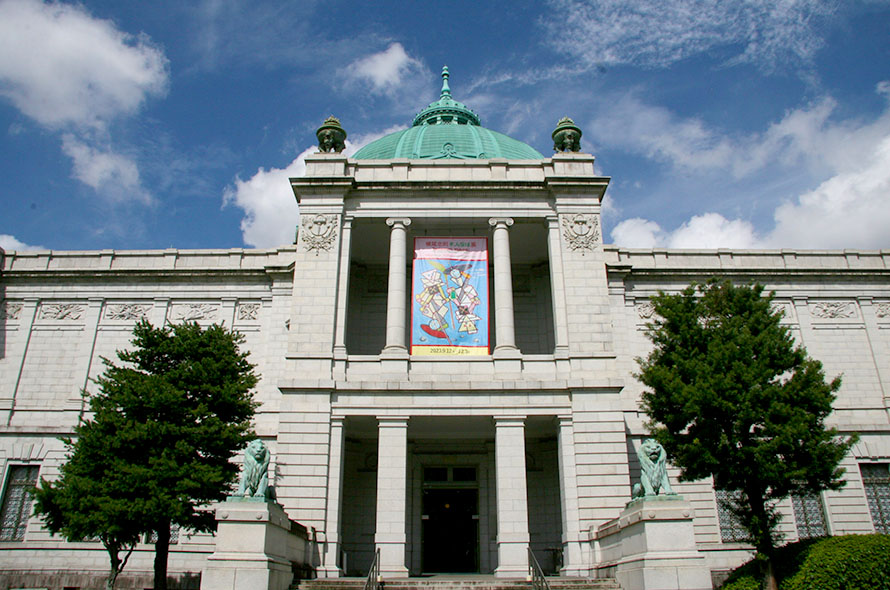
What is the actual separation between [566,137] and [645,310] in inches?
301

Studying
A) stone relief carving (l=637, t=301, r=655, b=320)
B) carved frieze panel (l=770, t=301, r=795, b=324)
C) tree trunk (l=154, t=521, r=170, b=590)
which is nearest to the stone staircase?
tree trunk (l=154, t=521, r=170, b=590)

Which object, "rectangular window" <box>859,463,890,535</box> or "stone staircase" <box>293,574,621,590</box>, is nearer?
"stone staircase" <box>293,574,621,590</box>

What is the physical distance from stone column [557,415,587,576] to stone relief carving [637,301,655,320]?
7.78 meters

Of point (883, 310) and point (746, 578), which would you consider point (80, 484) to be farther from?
point (883, 310)

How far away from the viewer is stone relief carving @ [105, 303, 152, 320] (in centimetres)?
2569

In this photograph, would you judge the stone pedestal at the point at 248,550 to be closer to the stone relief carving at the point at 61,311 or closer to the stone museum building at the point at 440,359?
the stone museum building at the point at 440,359

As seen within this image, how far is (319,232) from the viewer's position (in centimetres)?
2205

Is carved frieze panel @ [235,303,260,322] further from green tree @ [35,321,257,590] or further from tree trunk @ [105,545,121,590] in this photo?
tree trunk @ [105,545,121,590]

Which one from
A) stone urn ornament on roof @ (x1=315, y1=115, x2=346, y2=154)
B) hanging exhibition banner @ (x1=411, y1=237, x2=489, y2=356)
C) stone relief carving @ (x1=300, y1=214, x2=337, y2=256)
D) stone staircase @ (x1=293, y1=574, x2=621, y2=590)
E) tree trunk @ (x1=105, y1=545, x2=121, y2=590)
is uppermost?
stone urn ornament on roof @ (x1=315, y1=115, x2=346, y2=154)

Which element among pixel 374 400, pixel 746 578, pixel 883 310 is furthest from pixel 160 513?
pixel 883 310

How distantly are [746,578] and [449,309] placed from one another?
1120cm

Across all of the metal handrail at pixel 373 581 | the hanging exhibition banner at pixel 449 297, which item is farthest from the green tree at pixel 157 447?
the hanging exhibition banner at pixel 449 297

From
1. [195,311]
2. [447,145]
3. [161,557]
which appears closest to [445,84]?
[447,145]

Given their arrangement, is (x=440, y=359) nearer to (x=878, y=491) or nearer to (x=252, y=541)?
(x=252, y=541)
